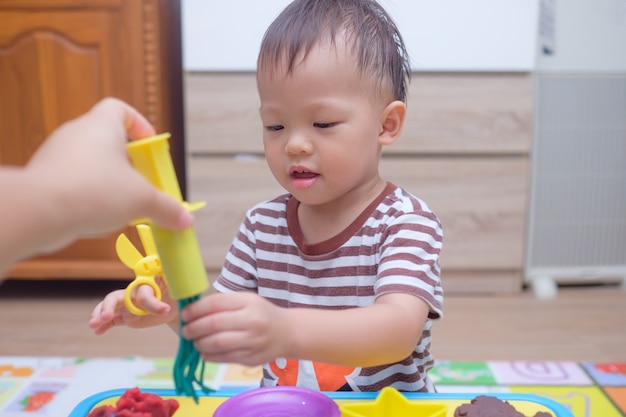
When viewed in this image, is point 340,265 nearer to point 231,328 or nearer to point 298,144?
point 298,144

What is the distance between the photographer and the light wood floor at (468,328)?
4.50 ft

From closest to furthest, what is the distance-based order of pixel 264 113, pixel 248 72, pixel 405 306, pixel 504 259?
pixel 405 306 < pixel 264 113 < pixel 248 72 < pixel 504 259

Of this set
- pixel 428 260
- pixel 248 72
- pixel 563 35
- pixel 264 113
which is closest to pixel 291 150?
pixel 264 113

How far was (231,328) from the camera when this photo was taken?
395mm

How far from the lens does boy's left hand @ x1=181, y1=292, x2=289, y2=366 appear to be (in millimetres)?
394

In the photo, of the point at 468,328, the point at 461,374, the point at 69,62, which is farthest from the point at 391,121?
the point at 69,62

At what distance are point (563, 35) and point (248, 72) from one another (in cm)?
89

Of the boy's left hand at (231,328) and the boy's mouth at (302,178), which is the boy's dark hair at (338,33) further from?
the boy's left hand at (231,328)

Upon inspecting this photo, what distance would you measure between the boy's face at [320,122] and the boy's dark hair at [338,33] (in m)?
0.01

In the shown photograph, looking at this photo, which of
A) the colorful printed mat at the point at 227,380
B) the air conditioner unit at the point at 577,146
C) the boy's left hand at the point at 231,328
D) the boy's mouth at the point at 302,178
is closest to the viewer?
the boy's left hand at the point at 231,328

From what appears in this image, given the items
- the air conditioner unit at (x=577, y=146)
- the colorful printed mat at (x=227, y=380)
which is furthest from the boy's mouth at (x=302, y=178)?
the air conditioner unit at (x=577, y=146)

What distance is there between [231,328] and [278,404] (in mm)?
197

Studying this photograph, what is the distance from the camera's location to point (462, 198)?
1715 millimetres

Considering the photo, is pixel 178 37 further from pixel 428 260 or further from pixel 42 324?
pixel 428 260
